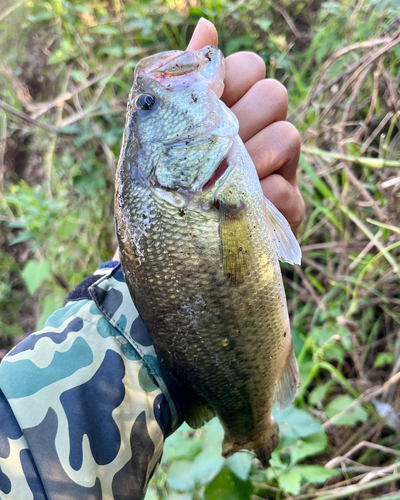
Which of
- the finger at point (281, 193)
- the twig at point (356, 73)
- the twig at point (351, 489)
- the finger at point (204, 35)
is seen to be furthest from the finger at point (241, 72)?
the twig at point (351, 489)

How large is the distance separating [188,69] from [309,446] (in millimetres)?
1841

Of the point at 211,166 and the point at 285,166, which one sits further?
the point at 285,166

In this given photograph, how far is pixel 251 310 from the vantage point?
123cm

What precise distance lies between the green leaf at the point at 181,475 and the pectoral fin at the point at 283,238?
1137 millimetres

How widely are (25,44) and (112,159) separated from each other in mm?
2390

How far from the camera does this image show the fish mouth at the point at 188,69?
51.9 inches

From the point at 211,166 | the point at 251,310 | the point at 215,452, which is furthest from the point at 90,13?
the point at 215,452

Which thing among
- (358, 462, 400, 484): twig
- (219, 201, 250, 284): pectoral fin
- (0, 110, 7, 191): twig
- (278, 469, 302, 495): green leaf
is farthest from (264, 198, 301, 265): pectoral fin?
(0, 110, 7, 191): twig

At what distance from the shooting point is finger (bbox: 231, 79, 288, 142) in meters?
1.62

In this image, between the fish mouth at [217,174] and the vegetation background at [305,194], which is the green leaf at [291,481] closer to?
the vegetation background at [305,194]

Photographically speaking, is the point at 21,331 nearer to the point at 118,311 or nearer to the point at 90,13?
the point at 118,311

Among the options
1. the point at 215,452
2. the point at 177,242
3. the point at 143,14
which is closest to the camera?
the point at 177,242

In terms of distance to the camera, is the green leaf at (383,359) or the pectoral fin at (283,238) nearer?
the pectoral fin at (283,238)

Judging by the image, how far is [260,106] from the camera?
1636mm
